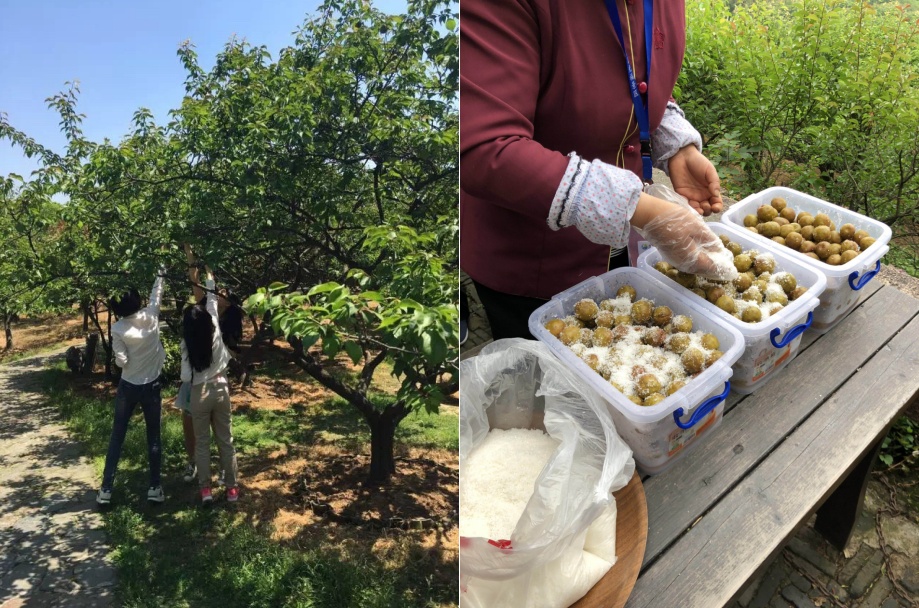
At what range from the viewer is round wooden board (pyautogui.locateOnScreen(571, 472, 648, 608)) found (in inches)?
40.6

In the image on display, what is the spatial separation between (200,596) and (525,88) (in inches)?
36.5

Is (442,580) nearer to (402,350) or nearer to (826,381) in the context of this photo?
(402,350)

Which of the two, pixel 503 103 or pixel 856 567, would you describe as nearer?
pixel 503 103

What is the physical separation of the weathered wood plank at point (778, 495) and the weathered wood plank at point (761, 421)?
0.9 inches

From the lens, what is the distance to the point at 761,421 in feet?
4.97

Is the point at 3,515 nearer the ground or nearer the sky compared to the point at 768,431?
nearer the sky

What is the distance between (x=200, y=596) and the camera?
31.5 inches

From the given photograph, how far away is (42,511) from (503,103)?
874 millimetres

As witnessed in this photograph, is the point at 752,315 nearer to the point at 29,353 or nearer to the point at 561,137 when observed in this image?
the point at 561,137

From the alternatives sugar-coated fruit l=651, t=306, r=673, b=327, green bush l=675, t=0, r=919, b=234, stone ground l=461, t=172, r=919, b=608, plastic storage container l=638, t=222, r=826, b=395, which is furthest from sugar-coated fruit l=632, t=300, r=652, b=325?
green bush l=675, t=0, r=919, b=234

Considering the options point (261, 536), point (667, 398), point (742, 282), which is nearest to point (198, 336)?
point (261, 536)

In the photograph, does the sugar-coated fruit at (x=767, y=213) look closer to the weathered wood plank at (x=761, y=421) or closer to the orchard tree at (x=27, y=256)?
the weathered wood plank at (x=761, y=421)

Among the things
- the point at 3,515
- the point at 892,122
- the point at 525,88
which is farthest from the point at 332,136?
the point at 892,122

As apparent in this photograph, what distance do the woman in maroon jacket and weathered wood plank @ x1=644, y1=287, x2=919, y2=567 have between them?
43 cm
